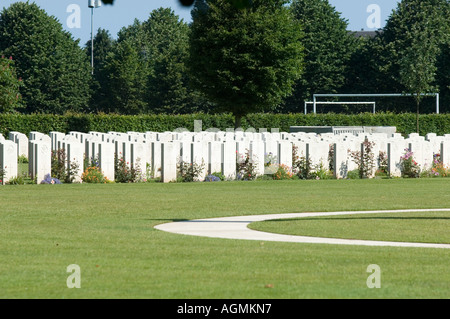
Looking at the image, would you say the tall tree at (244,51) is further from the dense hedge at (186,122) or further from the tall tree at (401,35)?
the tall tree at (401,35)

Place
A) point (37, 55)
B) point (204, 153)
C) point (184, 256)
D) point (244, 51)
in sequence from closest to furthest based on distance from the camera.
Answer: point (184, 256) < point (204, 153) < point (244, 51) < point (37, 55)

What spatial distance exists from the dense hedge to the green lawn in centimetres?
2548

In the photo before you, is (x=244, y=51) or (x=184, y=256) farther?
(x=244, y=51)

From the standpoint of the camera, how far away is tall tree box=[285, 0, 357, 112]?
69.6 meters

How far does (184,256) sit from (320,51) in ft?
202

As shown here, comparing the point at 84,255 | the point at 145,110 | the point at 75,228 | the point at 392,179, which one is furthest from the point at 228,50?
the point at 145,110

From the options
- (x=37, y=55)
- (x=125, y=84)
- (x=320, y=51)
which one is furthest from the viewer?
(x=125, y=84)

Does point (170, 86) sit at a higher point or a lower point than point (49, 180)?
higher

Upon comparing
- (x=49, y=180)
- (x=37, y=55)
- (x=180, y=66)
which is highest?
(x=37, y=55)

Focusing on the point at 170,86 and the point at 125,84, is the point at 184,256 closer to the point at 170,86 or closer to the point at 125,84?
the point at 170,86

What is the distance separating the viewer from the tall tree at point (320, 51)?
228 feet

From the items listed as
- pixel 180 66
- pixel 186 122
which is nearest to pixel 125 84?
pixel 180 66

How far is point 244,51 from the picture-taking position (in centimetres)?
3919

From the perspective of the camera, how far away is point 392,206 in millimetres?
15812
